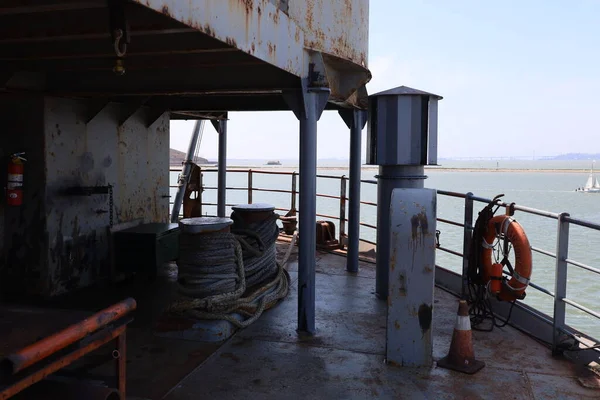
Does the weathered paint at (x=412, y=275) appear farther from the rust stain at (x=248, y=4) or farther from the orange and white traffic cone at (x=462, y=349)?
the rust stain at (x=248, y=4)

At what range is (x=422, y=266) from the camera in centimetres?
471

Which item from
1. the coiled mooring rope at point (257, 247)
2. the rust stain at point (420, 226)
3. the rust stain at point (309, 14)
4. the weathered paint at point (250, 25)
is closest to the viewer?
the weathered paint at point (250, 25)

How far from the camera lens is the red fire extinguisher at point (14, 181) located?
244 inches

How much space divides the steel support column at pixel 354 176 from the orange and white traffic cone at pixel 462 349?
3.72 meters

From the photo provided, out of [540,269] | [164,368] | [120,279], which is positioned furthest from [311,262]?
[540,269]

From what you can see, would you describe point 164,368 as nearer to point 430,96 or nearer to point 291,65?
point 291,65

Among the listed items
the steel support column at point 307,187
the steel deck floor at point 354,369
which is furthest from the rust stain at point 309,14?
the steel deck floor at point 354,369

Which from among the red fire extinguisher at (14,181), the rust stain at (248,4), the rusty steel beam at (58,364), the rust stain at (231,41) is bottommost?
the rusty steel beam at (58,364)

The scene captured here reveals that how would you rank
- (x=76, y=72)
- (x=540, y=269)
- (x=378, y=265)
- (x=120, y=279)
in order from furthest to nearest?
(x=540, y=269) → (x=120, y=279) → (x=378, y=265) → (x=76, y=72)

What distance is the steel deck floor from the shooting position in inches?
170

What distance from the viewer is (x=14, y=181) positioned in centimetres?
623

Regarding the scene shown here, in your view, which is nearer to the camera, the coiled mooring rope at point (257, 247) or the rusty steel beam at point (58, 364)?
the rusty steel beam at point (58, 364)

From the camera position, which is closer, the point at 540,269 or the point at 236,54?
the point at 236,54

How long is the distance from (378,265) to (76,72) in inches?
170
